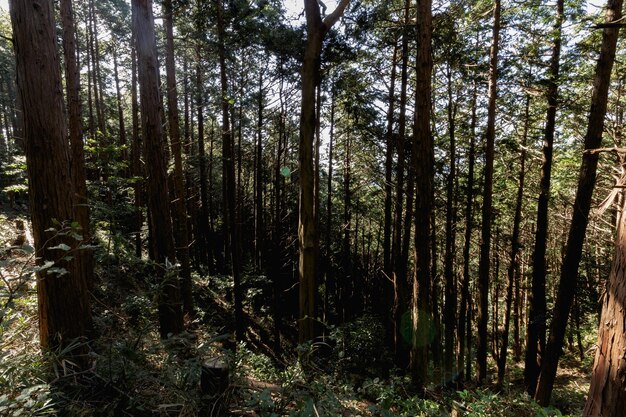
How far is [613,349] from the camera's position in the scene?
2.19 metres

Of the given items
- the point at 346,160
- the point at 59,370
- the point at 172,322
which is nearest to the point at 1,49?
the point at 346,160

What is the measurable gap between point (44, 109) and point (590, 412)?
5.21m

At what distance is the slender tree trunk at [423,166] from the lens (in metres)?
5.69

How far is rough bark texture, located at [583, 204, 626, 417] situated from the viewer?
6.98 feet

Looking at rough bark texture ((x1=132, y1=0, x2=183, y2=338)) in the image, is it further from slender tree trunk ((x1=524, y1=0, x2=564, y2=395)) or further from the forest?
slender tree trunk ((x1=524, y1=0, x2=564, y2=395))

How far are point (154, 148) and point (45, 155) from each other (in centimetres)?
331

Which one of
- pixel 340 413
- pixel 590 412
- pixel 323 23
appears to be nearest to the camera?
pixel 590 412

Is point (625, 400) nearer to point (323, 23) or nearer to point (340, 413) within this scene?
point (340, 413)

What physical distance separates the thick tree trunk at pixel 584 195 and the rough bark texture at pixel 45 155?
23.3 ft

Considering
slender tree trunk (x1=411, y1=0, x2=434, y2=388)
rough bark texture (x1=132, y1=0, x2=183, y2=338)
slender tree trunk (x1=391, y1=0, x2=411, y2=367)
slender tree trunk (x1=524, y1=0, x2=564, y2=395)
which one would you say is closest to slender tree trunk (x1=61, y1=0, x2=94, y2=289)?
rough bark texture (x1=132, y1=0, x2=183, y2=338)

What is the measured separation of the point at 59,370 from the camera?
9.56 ft

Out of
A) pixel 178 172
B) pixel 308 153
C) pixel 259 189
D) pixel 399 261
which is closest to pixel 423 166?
pixel 308 153

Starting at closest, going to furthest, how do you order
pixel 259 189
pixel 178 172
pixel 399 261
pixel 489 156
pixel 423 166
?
pixel 423 166 → pixel 489 156 → pixel 178 172 → pixel 399 261 → pixel 259 189

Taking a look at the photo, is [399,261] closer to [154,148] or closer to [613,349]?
[154,148]
